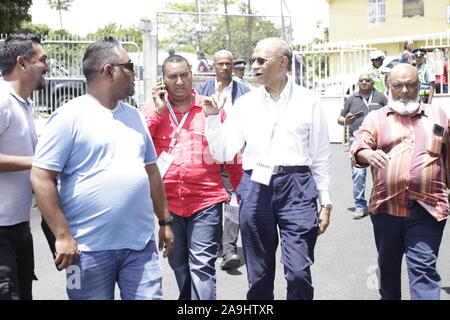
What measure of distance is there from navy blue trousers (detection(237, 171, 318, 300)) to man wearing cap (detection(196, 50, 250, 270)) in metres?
2.16

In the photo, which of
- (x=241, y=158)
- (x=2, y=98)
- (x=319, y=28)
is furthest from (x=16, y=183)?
(x=319, y=28)

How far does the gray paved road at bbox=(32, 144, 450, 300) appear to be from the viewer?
6144 mm

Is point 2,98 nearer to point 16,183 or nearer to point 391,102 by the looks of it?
point 16,183

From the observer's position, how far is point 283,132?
464cm

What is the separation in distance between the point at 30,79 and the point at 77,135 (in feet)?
2.95

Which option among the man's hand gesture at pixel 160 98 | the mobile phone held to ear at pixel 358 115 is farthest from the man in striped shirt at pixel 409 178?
the mobile phone held to ear at pixel 358 115

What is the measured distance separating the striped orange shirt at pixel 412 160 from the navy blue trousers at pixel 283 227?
0.54 metres

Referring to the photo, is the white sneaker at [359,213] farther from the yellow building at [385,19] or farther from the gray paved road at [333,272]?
the yellow building at [385,19]

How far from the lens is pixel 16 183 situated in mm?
4070

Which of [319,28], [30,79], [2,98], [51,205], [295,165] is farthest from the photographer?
[319,28]

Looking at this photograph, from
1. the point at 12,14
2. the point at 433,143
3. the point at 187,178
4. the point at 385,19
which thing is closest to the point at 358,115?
the point at 433,143

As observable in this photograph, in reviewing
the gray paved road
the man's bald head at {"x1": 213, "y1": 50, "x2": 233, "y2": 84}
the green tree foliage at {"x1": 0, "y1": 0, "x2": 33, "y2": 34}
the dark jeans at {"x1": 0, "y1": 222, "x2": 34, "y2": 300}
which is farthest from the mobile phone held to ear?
the green tree foliage at {"x1": 0, "y1": 0, "x2": 33, "y2": 34}

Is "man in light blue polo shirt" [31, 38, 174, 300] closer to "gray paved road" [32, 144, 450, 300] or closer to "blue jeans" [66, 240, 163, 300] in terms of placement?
"blue jeans" [66, 240, 163, 300]

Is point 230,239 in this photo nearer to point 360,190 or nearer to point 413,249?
point 413,249
